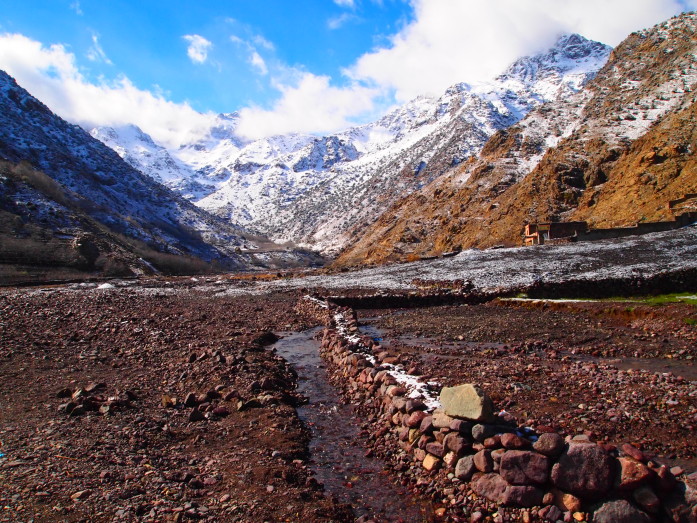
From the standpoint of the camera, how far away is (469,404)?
716 centimetres

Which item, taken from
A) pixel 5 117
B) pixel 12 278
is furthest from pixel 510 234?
pixel 5 117

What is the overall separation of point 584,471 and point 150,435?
8142 mm

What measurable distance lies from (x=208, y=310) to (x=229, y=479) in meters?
26.2

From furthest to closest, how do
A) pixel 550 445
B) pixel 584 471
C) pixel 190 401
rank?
pixel 190 401 → pixel 550 445 → pixel 584 471

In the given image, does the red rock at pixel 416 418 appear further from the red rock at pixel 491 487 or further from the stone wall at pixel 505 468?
the red rock at pixel 491 487

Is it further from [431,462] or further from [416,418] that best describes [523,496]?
[416,418]

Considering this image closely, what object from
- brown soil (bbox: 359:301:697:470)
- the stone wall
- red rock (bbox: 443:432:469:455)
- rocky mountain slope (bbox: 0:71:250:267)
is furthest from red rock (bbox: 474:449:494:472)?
rocky mountain slope (bbox: 0:71:250:267)

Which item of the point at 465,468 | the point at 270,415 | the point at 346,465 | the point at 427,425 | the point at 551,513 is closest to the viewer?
the point at 551,513

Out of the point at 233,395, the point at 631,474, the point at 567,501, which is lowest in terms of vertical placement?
the point at 233,395

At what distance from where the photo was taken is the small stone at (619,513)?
16.8 feet

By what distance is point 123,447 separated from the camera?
8242 millimetres

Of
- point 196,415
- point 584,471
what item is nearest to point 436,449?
point 584,471

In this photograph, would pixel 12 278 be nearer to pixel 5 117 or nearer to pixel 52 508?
pixel 52 508

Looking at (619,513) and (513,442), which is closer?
(619,513)
